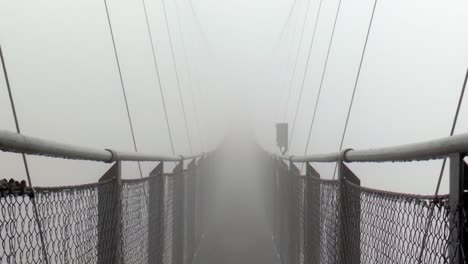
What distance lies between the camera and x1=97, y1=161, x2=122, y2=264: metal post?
2.20 meters

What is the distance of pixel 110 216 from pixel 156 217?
1.23 metres

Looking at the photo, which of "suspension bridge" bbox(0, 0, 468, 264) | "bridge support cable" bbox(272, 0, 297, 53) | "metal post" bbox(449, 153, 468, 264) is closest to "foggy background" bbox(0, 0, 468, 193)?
"suspension bridge" bbox(0, 0, 468, 264)

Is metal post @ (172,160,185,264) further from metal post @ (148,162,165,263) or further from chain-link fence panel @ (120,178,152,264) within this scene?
chain-link fence panel @ (120,178,152,264)

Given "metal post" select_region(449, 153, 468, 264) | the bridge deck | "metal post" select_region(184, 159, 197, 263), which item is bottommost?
the bridge deck

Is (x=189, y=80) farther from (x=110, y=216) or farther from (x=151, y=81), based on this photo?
(x=110, y=216)

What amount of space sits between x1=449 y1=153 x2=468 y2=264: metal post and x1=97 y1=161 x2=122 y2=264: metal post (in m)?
1.32

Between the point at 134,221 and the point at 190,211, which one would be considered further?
the point at 190,211

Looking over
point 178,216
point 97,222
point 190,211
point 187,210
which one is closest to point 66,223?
point 97,222

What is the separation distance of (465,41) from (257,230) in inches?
280

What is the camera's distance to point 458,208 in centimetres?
112

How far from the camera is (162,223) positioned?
3746mm

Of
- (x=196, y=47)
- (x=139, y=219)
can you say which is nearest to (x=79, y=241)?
(x=139, y=219)

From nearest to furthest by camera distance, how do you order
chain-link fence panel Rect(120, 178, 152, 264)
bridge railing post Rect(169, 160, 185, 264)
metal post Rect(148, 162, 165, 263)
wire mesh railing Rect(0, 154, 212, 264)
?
1. wire mesh railing Rect(0, 154, 212, 264)
2. chain-link fence panel Rect(120, 178, 152, 264)
3. metal post Rect(148, 162, 165, 263)
4. bridge railing post Rect(169, 160, 185, 264)

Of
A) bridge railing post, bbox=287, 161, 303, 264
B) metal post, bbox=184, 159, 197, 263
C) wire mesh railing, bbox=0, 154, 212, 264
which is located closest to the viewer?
wire mesh railing, bbox=0, 154, 212, 264
